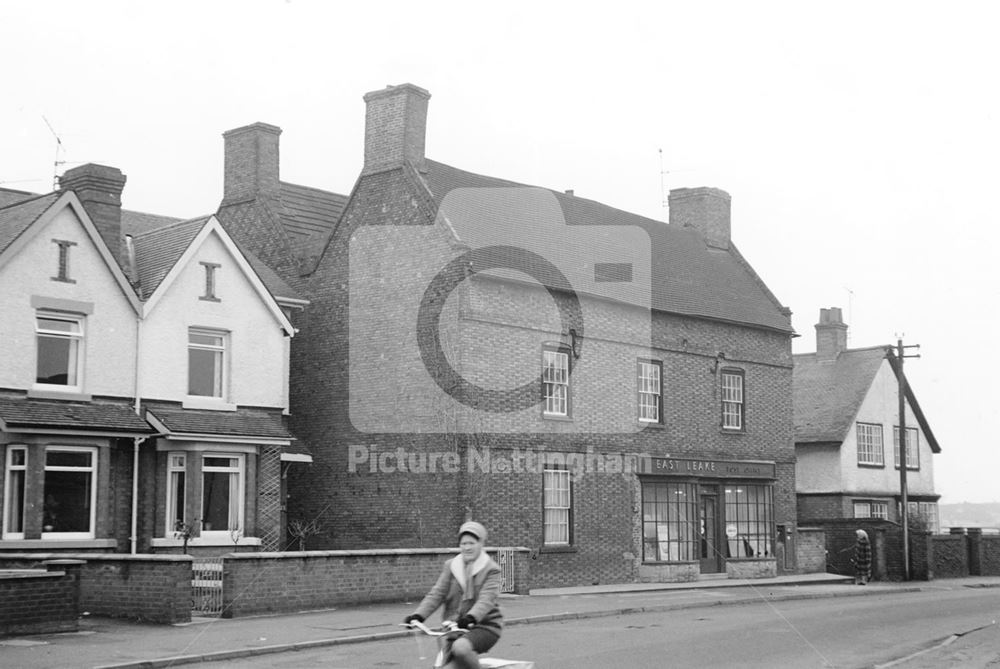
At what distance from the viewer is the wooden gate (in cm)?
2081

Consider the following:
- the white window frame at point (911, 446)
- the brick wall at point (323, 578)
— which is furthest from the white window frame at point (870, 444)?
the brick wall at point (323, 578)

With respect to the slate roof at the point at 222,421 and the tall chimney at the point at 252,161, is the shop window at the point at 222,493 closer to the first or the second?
the slate roof at the point at 222,421

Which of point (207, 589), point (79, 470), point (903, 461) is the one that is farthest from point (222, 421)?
point (903, 461)

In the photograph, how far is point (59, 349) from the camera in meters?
25.4

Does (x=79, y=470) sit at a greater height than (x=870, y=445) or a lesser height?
lesser

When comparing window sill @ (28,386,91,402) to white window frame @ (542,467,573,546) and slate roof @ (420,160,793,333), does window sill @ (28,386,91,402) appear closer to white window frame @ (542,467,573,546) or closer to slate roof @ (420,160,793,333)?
slate roof @ (420,160,793,333)

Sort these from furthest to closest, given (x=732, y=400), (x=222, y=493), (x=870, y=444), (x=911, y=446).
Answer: (x=911, y=446)
(x=870, y=444)
(x=732, y=400)
(x=222, y=493)

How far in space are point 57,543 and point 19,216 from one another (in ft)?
21.9

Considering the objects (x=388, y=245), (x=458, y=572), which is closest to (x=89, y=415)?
(x=388, y=245)

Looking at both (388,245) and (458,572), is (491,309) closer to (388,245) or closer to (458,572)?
(388,245)

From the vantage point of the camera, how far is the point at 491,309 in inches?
1138

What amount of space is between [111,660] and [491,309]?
48.9 feet

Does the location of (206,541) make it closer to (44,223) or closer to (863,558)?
(44,223)

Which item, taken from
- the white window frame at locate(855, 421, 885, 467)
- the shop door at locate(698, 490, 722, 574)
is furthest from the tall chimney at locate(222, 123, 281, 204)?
the white window frame at locate(855, 421, 885, 467)
